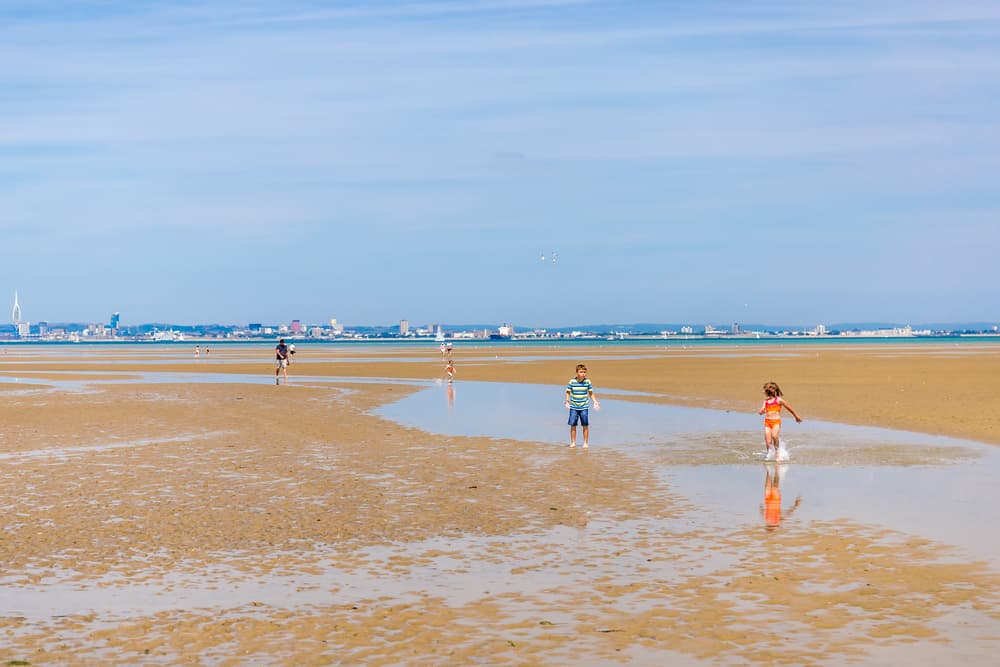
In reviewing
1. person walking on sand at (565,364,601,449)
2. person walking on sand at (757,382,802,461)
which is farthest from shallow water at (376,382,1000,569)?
person walking on sand at (565,364,601,449)

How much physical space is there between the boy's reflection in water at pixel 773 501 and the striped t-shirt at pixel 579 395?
5225 mm

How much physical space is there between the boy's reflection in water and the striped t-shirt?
522 cm

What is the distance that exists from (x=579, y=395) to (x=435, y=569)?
1306 centimetres

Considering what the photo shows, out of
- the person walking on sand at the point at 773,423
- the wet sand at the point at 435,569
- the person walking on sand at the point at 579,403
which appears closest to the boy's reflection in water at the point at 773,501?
the wet sand at the point at 435,569

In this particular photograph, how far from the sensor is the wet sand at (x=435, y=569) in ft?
29.4

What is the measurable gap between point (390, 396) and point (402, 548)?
31.2 meters

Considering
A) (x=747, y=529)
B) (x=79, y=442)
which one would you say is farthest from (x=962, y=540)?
(x=79, y=442)

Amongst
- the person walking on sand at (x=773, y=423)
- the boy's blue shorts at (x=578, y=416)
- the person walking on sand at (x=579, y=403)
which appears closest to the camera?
the person walking on sand at (x=773, y=423)

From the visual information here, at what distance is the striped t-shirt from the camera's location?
24.6 meters

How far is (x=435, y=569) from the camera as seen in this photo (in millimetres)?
11992

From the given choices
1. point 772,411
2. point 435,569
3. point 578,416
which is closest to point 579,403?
point 578,416

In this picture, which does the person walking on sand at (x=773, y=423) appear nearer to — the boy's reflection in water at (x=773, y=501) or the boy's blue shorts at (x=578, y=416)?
the boy's reflection in water at (x=773, y=501)

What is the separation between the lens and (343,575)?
38.3 ft

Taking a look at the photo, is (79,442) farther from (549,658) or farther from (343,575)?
(549,658)
